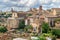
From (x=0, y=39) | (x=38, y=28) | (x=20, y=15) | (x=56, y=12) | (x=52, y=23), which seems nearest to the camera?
(x=0, y=39)

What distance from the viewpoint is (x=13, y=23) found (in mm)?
18281

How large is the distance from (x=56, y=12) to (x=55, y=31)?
819 cm

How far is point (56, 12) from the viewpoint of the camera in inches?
774

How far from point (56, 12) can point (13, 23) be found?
142 inches

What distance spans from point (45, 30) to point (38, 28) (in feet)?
3.22

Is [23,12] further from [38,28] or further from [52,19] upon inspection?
[38,28]

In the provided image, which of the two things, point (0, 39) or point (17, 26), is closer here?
point (0, 39)

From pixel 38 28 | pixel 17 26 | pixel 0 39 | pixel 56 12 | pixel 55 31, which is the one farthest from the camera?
pixel 56 12

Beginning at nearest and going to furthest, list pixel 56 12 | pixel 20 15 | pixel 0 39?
pixel 0 39 < pixel 56 12 < pixel 20 15

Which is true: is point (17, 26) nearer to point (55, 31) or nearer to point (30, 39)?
point (55, 31)

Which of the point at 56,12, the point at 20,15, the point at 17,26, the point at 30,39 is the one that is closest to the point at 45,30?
the point at 30,39

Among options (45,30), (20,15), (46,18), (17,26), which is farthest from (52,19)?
(20,15)

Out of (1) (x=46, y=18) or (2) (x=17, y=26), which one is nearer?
(1) (x=46, y=18)

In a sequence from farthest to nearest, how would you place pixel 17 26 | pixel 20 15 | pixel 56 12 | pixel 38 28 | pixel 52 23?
pixel 20 15 → pixel 56 12 → pixel 17 26 → pixel 52 23 → pixel 38 28
